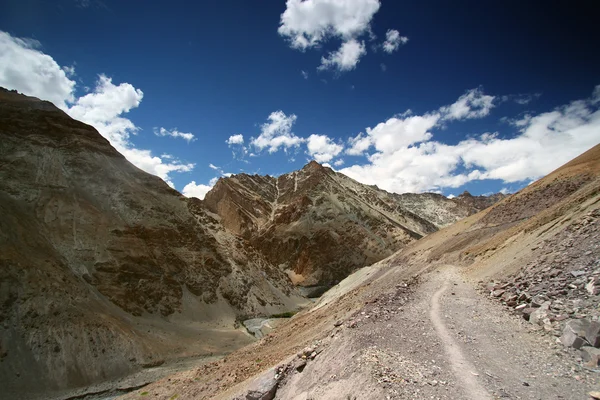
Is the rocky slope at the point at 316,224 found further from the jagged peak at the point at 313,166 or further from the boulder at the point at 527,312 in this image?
the boulder at the point at 527,312

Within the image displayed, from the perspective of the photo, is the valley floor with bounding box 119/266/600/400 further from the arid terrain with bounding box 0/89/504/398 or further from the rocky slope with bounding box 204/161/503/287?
the rocky slope with bounding box 204/161/503/287

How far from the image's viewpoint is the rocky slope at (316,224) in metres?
114

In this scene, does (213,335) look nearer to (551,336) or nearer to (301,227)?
(551,336)

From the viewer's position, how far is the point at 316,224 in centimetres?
12481

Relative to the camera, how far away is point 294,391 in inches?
349

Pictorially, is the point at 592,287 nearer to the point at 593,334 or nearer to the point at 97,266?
the point at 593,334

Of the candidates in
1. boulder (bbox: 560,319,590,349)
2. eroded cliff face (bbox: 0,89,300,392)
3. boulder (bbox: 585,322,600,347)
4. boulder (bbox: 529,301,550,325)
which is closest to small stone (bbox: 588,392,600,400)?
boulder (bbox: 585,322,600,347)

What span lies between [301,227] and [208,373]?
105845mm

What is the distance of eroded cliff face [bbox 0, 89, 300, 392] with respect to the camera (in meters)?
32.8

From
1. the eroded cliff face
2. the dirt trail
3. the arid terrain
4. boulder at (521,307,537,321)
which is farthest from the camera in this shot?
the eroded cliff face

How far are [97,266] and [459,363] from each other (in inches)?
2023

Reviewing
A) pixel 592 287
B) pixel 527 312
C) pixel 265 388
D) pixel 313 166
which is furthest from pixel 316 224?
pixel 592 287

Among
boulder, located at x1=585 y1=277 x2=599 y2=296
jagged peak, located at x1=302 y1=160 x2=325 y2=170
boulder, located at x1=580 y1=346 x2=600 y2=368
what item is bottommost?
boulder, located at x1=580 y1=346 x2=600 y2=368

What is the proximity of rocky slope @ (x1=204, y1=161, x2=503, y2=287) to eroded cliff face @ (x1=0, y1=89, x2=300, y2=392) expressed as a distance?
3579 centimetres
